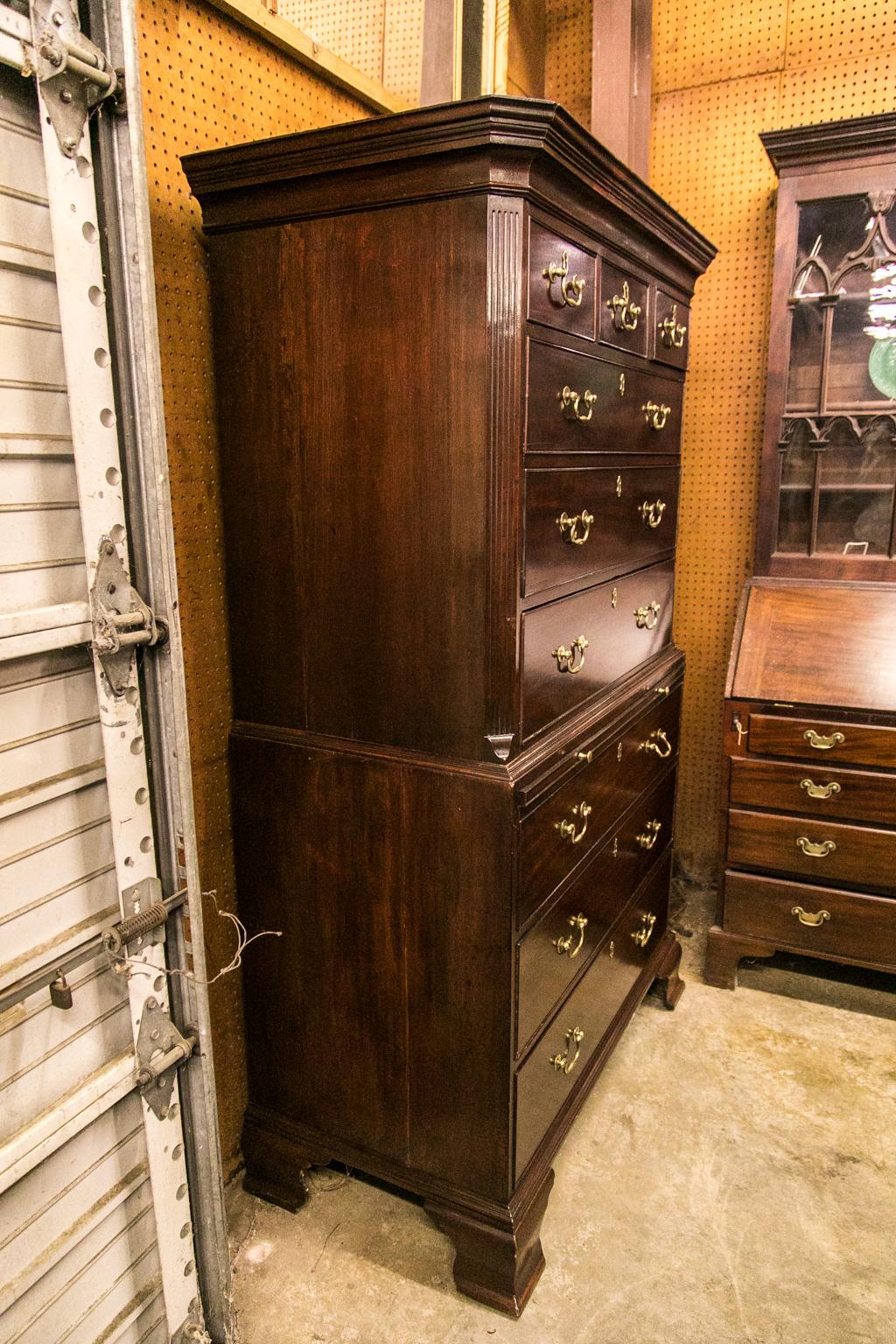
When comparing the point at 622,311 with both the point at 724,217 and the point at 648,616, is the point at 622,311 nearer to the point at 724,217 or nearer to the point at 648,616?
the point at 648,616

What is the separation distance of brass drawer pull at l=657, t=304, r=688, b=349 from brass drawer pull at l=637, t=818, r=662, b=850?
1368mm

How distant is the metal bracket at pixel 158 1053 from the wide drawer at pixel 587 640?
32.5 inches

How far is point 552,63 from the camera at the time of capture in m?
3.38

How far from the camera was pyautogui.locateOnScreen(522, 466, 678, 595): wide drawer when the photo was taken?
1.72 metres

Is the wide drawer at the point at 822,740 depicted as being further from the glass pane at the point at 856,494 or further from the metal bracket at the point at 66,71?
the metal bracket at the point at 66,71

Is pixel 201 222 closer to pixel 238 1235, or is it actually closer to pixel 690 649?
pixel 238 1235

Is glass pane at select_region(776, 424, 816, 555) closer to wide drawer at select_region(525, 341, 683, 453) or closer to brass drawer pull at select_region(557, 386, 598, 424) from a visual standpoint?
wide drawer at select_region(525, 341, 683, 453)

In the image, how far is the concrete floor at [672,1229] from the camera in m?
1.86

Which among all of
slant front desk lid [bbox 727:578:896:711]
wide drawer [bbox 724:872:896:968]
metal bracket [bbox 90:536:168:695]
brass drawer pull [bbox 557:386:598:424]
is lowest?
wide drawer [bbox 724:872:896:968]

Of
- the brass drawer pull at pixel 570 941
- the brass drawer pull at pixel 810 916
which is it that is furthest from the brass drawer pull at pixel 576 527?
the brass drawer pull at pixel 810 916

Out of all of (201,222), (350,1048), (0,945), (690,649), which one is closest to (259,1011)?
(350,1048)

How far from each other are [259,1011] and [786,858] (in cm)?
175

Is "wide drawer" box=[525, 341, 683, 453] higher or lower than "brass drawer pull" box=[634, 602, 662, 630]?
higher

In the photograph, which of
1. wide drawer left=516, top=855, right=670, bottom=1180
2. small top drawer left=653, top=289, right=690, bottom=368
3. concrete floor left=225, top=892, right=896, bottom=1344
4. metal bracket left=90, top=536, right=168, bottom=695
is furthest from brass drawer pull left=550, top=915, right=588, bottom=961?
small top drawer left=653, top=289, right=690, bottom=368
